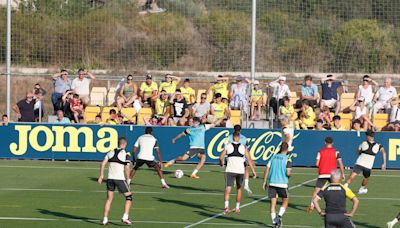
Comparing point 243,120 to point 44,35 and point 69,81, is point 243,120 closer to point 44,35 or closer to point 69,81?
point 69,81

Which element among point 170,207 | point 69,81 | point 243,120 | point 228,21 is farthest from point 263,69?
point 170,207

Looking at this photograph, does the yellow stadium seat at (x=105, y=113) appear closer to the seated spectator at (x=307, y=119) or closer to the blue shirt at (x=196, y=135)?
the blue shirt at (x=196, y=135)

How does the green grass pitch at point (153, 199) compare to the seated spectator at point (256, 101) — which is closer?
the green grass pitch at point (153, 199)

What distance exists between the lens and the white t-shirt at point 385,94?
1362 inches

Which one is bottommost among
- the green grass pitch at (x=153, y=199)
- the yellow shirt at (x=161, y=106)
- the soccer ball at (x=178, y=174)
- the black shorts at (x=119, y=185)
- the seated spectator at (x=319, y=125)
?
the green grass pitch at (x=153, y=199)

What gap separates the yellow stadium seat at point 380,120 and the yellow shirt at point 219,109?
513 centimetres

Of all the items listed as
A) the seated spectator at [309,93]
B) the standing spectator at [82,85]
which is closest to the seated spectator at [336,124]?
the seated spectator at [309,93]

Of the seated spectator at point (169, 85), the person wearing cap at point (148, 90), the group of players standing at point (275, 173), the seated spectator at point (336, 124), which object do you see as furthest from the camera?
the person wearing cap at point (148, 90)

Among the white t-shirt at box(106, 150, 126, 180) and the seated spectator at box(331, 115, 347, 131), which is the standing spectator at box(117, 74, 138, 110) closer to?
the seated spectator at box(331, 115, 347, 131)

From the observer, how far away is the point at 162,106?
116 ft

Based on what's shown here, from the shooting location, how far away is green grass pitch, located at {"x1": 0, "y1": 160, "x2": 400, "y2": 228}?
2222cm

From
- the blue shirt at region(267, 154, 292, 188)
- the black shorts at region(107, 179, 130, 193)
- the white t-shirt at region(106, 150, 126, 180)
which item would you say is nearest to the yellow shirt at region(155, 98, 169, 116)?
the white t-shirt at region(106, 150, 126, 180)

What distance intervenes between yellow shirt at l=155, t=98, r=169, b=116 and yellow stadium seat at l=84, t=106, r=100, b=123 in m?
2.20

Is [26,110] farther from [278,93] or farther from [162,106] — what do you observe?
[278,93]
